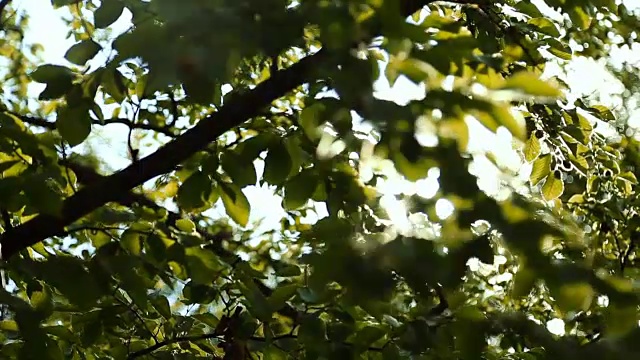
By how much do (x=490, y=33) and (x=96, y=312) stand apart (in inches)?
40.6

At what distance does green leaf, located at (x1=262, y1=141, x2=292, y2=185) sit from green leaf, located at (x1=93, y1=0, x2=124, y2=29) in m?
0.36

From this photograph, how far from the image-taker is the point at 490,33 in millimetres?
1705

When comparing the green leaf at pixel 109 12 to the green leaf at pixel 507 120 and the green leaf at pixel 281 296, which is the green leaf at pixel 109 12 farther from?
the green leaf at pixel 507 120

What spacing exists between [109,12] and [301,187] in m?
0.44

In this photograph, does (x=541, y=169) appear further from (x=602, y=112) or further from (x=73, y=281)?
(x=73, y=281)

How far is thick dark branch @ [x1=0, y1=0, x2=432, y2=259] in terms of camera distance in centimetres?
132

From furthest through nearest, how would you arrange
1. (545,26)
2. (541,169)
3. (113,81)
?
(541,169) → (545,26) → (113,81)

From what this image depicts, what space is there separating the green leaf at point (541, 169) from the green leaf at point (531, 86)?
1.00 metres

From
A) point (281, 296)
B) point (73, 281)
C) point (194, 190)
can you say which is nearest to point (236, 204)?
point (194, 190)

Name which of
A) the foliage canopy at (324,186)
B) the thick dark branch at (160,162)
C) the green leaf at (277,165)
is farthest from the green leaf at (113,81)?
the green leaf at (277,165)

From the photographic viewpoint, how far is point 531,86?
760mm

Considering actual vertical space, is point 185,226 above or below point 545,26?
above

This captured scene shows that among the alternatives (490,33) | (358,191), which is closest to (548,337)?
(358,191)

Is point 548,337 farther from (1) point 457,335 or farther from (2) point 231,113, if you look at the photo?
(2) point 231,113
